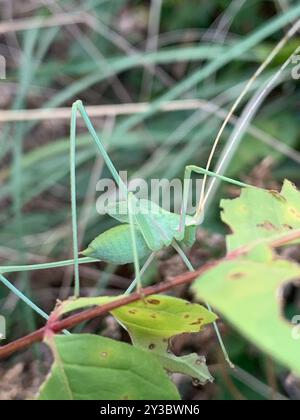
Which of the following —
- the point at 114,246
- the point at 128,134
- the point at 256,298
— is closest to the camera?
the point at 256,298

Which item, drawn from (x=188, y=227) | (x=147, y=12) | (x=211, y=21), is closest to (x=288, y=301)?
(x=188, y=227)

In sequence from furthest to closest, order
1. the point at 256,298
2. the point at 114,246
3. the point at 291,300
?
the point at 291,300 → the point at 114,246 → the point at 256,298

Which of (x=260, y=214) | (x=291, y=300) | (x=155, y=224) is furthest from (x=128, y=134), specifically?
(x=260, y=214)

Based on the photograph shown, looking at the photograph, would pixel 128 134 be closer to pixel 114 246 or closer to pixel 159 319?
pixel 114 246

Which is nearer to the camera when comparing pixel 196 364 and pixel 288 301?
pixel 196 364

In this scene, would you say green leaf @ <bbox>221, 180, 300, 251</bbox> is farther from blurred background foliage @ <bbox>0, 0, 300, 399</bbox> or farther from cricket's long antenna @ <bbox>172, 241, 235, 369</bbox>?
blurred background foliage @ <bbox>0, 0, 300, 399</bbox>

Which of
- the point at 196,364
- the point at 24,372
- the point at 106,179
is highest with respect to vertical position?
the point at 106,179
